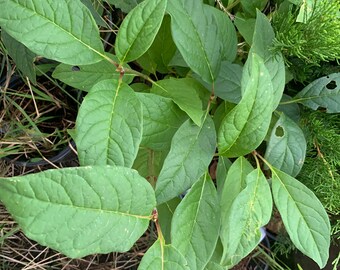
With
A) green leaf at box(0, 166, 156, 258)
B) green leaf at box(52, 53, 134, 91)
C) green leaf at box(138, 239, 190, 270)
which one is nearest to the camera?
green leaf at box(0, 166, 156, 258)

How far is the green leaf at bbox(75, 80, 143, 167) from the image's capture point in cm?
62

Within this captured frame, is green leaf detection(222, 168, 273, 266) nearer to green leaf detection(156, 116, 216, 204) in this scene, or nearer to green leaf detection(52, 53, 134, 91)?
green leaf detection(156, 116, 216, 204)

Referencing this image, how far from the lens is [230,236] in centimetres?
68

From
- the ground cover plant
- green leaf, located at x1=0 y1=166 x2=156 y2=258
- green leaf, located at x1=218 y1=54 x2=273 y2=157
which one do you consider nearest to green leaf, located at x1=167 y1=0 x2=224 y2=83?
the ground cover plant

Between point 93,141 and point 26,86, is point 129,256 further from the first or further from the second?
point 93,141

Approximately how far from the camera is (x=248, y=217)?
27.6 inches

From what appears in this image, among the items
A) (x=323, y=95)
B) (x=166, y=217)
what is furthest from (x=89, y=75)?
(x=323, y=95)

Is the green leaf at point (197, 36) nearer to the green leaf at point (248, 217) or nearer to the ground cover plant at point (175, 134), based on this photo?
the ground cover plant at point (175, 134)

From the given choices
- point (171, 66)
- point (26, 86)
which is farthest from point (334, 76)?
point (26, 86)

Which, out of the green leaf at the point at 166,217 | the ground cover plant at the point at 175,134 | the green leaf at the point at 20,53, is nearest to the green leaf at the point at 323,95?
the ground cover plant at the point at 175,134

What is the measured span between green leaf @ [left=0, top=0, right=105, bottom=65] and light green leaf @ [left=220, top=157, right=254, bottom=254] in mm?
259

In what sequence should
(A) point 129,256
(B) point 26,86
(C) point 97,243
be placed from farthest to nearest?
(A) point 129,256 < (B) point 26,86 < (C) point 97,243

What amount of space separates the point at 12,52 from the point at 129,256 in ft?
2.17

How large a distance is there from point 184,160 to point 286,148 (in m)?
0.19
